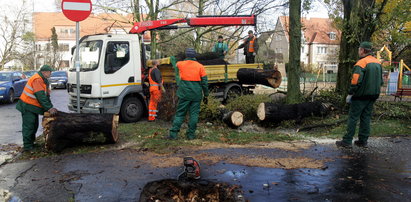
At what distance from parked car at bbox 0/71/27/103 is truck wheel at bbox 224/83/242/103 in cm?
1077

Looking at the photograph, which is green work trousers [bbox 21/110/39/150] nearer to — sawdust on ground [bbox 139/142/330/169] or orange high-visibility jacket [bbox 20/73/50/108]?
orange high-visibility jacket [bbox 20/73/50/108]

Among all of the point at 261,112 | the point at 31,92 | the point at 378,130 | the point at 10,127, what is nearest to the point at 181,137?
the point at 261,112

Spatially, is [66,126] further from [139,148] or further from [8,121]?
[8,121]

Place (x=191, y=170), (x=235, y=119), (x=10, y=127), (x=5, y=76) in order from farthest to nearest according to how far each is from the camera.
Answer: (x=5, y=76) → (x=10, y=127) → (x=235, y=119) → (x=191, y=170)

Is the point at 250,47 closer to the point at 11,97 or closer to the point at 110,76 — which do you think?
the point at 110,76

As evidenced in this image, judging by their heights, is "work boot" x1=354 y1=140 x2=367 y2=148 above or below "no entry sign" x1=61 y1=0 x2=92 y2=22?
below

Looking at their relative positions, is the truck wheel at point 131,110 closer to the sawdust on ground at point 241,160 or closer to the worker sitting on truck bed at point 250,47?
the sawdust on ground at point 241,160

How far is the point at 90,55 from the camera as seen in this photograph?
31.9 ft

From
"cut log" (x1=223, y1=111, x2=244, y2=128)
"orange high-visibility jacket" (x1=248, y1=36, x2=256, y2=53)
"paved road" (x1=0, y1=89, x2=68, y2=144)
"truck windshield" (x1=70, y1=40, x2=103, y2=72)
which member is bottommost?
"paved road" (x1=0, y1=89, x2=68, y2=144)

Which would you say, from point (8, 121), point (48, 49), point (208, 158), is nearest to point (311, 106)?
point (208, 158)

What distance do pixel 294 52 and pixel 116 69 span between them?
506 centimetres

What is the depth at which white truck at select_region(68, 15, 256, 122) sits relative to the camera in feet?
31.1

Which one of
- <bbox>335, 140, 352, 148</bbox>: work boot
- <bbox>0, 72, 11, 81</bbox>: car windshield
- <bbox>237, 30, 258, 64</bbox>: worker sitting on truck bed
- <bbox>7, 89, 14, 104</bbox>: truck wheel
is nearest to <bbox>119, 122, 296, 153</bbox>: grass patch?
<bbox>335, 140, 352, 148</bbox>: work boot

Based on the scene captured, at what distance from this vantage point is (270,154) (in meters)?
6.22
